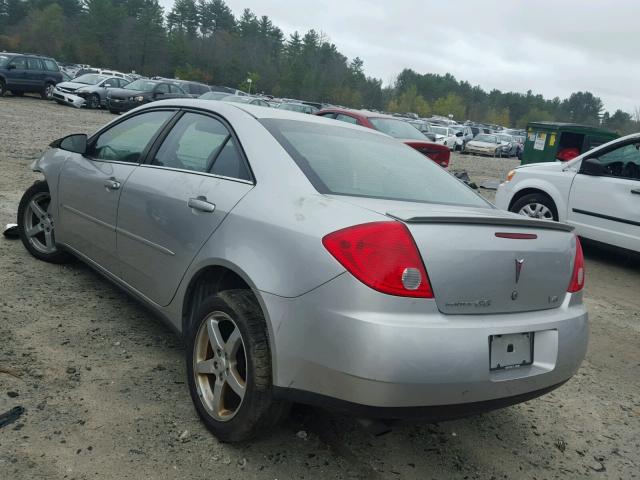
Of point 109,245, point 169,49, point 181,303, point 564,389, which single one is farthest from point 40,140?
point 169,49

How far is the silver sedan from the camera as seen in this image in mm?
2211

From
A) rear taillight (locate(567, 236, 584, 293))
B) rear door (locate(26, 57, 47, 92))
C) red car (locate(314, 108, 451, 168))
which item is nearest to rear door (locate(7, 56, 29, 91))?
rear door (locate(26, 57, 47, 92))

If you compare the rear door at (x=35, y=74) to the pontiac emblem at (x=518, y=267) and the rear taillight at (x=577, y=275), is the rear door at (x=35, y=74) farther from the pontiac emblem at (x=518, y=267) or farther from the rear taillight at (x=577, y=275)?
the pontiac emblem at (x=518, y=267)

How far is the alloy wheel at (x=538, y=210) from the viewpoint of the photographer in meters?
7.80

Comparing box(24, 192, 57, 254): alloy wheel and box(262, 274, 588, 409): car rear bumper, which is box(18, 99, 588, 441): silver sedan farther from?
box(24, 192, 57, 254): alloy wheel

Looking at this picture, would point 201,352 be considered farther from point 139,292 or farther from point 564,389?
point 564,389

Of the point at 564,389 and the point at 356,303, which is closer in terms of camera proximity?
the point at 356,303

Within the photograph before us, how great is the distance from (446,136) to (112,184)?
31.2 m

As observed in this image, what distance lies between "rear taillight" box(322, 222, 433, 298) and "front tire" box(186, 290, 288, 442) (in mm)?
523

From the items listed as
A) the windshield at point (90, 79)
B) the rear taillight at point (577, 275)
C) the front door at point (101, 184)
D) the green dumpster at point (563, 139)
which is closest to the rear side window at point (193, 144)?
the front door at point (101, 184)

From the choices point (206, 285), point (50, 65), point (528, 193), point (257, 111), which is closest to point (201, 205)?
point (206, 285)

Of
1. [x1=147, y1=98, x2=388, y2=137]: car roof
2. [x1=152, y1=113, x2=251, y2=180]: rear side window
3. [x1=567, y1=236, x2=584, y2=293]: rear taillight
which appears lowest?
[x1=567, y1=236, x2=584, y2=293]: rear taillight

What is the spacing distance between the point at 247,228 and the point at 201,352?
27.4 inches

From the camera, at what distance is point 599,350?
14.8 ft
